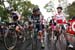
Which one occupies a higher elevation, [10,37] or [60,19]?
[60,19]

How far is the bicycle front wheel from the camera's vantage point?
20.6ft

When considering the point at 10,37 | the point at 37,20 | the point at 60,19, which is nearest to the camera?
the point at 10,37

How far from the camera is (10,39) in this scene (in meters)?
6.34

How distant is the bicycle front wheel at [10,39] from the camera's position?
6.28m

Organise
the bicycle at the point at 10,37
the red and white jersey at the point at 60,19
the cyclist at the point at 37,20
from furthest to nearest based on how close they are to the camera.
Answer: the cyclist at the point at 37,20 → the red and white jersey at the point at 60,19 → the bicycle at the point at 10,37

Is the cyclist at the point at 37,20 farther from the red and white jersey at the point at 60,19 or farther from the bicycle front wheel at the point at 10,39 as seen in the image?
the bicycle front wheel at the point at 10,39

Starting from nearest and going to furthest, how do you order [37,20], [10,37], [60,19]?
[10,37], [60,19], [37,20]

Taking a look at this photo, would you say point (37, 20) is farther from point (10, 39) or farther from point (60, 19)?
point (10, 39)

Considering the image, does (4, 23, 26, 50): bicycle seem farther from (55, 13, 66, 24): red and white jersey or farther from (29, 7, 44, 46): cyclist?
(55, 13, 66, 24): red and white jersey

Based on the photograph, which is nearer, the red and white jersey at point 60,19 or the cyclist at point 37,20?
the red and white jersey at point 60,19

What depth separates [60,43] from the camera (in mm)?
7039

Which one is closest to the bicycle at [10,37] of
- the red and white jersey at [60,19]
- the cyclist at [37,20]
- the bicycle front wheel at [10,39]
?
the bicycle front wheel at [10,39]

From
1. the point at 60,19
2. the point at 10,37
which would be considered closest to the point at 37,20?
the point at 60,19

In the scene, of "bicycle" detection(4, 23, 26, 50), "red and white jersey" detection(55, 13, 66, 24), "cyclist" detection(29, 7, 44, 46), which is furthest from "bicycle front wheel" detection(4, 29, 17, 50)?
"red and white jersey" detection(55, 13, 66, 24)
